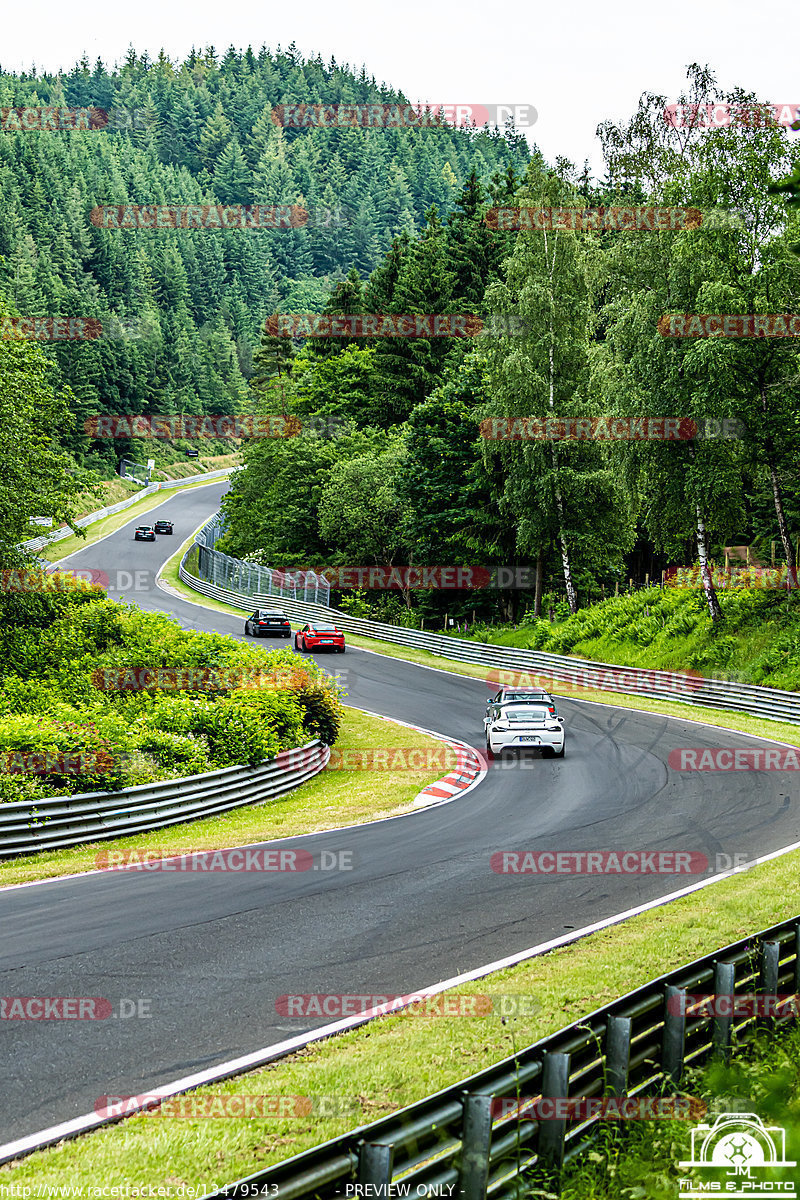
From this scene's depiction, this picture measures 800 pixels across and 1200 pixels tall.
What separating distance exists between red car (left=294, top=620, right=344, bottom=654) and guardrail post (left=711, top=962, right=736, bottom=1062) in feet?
114

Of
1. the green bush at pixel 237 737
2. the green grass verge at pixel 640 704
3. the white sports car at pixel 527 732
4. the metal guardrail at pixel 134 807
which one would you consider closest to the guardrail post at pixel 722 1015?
the metal guardrail at pixel 134 807

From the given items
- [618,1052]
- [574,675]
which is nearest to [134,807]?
[618,1052]

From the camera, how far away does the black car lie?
143ft

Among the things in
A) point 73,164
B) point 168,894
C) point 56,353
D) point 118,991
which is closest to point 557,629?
point 168,894

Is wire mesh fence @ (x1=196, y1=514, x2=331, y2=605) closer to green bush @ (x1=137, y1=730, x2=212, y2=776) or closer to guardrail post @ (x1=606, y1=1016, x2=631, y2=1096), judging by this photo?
green bush @ (x1=137, y1=730, x2=212, y2=776)

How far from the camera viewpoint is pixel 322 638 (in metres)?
41.6

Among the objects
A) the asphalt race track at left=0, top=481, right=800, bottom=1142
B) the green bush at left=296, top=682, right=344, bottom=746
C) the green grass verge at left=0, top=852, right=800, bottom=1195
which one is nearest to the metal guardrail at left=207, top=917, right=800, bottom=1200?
the green grass verge at left=0, top=852, right=800, bottom=1195

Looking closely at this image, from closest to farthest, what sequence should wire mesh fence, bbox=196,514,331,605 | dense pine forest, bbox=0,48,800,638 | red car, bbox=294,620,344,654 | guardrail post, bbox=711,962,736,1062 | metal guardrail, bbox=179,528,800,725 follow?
1. guardrail post, bbox=711,962,736,1062
2. metal guardrail, bbox=179,528,800,725
3. dense pine forest, bbox=0,48,800,638
4. red car, bbox=294,620,344,654
5. wire mesh fence, bbox=196,514,331,605

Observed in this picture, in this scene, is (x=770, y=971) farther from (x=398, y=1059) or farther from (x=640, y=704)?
(x=640, y=704)

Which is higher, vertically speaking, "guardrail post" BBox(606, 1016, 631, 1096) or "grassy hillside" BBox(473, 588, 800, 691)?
"guardrail post" BBox(606, 1016, 631, 1096)

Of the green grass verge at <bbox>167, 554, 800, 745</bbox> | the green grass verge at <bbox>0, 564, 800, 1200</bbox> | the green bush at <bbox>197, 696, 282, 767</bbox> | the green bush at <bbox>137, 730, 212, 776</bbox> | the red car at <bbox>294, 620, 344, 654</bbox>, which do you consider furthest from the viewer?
the red car at <bbox>294, 620, 344, 654</bbox>

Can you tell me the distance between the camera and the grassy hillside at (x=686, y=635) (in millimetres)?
31359

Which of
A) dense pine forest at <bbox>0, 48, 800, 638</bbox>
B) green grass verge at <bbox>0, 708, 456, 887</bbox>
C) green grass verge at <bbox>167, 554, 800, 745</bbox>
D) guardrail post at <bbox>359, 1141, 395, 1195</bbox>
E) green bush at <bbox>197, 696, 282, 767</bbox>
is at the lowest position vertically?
green grass verge at <bbox>167, 554, 800, 745</bbox>

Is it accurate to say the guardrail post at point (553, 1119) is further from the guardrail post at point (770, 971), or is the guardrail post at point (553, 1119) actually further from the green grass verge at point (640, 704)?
the green grass verge at point (640, 704)
